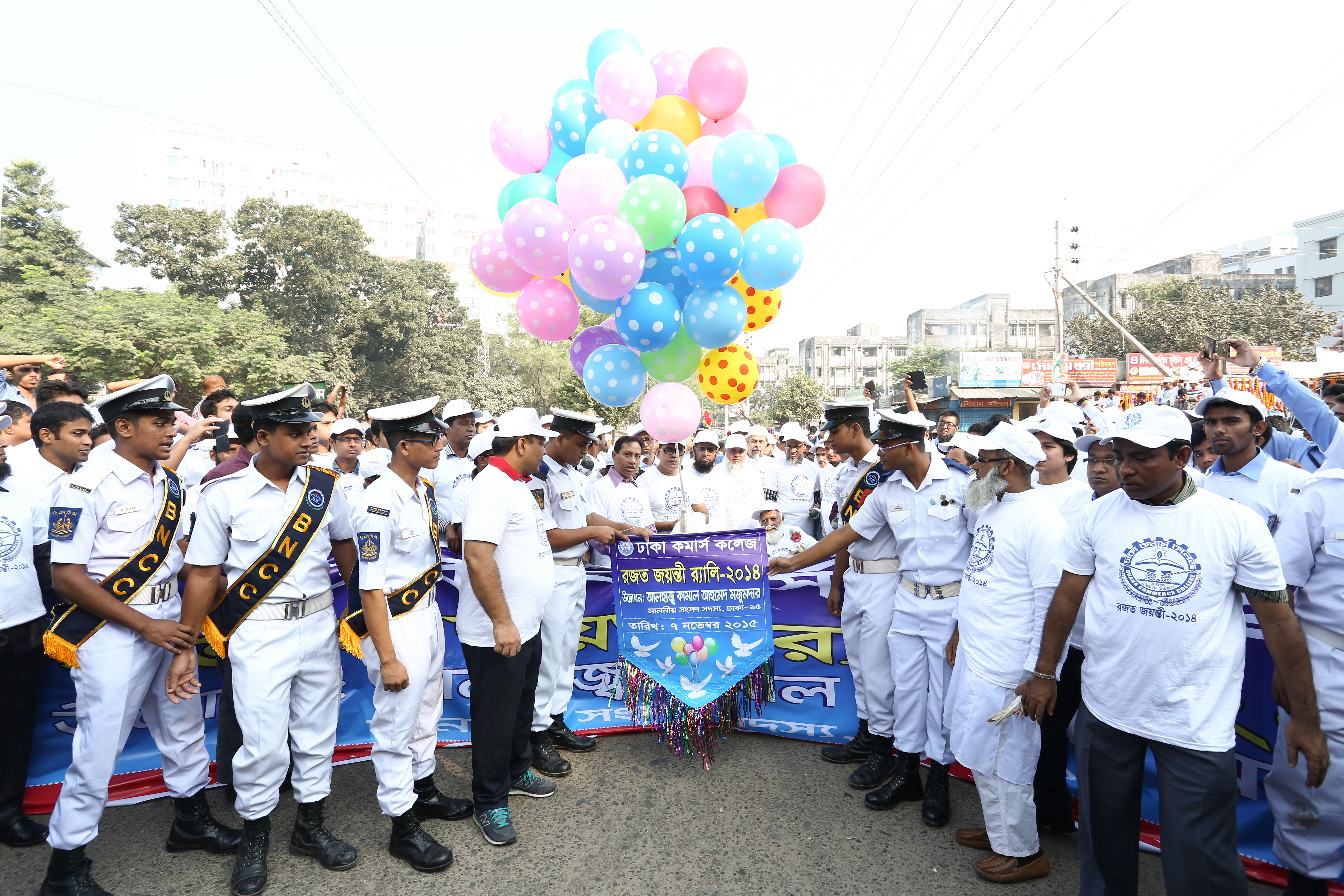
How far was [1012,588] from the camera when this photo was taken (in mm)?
3152

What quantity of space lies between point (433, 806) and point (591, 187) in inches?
162

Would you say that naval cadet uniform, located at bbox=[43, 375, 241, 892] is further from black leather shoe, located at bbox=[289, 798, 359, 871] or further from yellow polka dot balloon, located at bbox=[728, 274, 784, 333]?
yellow polka dot balloon, located at bbox=[728, 274, 784, 333]

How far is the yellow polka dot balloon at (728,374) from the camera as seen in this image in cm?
591

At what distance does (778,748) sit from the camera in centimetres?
444

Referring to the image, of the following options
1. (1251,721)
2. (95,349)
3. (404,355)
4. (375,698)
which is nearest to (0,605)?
(375,698)

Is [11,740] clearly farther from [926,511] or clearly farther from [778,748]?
[926,511]

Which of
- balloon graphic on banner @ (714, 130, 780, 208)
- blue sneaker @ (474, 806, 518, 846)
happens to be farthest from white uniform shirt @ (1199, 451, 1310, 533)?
A: blue sneaker @ (474, 806, 518, 846)

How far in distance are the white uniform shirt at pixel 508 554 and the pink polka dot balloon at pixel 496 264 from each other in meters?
2.60

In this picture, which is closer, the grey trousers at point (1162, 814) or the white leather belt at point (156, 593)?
the grey trousers at point (1162, 814)

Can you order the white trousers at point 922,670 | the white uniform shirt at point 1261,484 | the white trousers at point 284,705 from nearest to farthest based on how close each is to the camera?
1. the white trousers at point 284,705
2. the white uniform shirt at point 1261,484
3. the white trousers at point 922,670

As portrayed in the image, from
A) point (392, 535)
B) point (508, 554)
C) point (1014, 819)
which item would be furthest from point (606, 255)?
point (1014, 819)

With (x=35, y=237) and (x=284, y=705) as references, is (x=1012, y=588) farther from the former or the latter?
(x=35, y=237)

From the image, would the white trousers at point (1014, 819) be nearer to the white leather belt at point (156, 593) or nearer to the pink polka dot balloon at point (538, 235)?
the white leather belt at point (156, 593)

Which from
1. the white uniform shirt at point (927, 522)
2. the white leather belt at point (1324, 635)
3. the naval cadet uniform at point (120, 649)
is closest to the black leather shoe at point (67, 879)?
the naval cadet uniform at point (120, 649)
